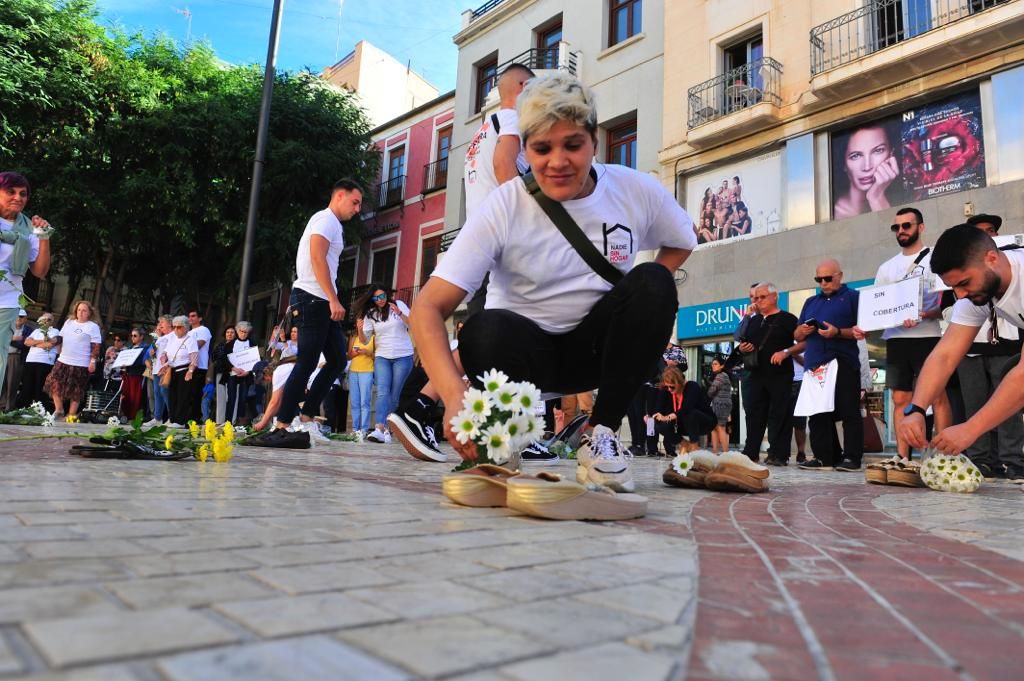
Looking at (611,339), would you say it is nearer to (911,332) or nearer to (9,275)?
(911,332)

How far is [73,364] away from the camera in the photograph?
10.2 m

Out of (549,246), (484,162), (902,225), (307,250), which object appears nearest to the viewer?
(549,246)

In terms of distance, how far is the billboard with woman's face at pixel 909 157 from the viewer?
1222 centimetres

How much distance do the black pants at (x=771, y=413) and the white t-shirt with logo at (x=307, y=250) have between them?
14.0 feet

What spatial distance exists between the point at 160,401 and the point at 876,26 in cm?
1420

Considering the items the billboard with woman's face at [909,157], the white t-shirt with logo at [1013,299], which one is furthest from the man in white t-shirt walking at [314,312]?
the billboard with woman's face at [909,157]

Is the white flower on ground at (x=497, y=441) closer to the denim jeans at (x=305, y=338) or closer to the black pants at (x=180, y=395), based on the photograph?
the denim jeans at (x=305, y=338)

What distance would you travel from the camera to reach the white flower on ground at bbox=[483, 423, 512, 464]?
227 cm

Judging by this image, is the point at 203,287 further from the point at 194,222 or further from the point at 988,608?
the point at 988,608

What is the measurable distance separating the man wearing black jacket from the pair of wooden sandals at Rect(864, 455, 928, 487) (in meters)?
2.52

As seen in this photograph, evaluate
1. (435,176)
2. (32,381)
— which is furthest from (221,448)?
(435,176)

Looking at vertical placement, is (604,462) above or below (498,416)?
→ below

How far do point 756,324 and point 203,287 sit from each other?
22232 millimetres

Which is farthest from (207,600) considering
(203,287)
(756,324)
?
(203,287)
